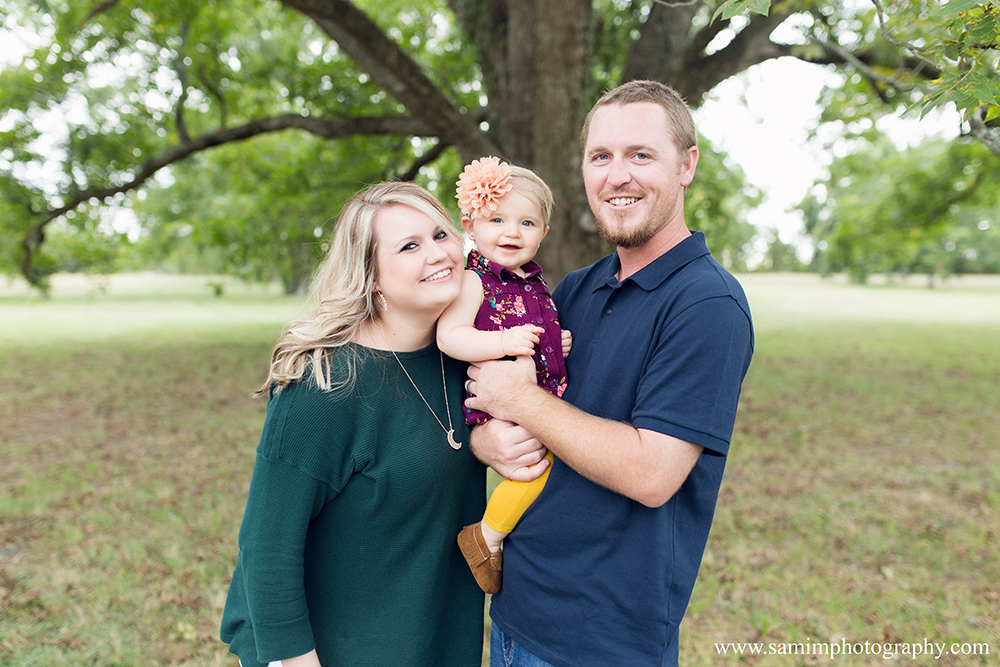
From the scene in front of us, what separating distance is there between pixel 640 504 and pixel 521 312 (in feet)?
2.69

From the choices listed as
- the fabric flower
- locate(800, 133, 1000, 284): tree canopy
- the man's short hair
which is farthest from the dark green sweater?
locate(800, 133, 1000, 284): tree canopy

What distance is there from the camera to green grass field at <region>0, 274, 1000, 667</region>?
12.5 ft

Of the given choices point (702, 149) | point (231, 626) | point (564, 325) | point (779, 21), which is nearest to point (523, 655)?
point (231, 626)

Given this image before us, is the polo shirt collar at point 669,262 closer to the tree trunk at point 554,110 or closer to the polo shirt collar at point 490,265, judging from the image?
the polo shirt collar at point 490,265

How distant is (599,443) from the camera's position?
1699mm

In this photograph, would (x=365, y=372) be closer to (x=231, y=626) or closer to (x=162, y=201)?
(x=231, y=626)

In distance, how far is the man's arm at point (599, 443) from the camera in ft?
5.36

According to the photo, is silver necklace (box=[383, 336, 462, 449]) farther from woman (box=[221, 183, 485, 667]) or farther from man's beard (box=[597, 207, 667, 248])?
man's beard (box=[597, 207, 667, 248])

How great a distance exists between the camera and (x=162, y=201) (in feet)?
80.1

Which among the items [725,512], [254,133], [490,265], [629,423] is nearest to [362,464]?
[629,423]

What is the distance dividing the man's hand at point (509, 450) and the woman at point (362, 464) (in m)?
0.07

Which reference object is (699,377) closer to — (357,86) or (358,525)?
(358,525)

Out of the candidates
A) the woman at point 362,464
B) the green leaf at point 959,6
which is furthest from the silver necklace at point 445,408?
the green leaf at point 959,6

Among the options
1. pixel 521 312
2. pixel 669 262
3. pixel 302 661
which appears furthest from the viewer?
pixel 521 312
